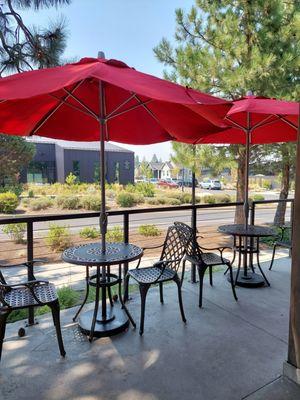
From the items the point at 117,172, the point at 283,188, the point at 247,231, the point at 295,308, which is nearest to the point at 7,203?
the point at 283,188

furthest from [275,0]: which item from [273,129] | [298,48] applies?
[273,129]

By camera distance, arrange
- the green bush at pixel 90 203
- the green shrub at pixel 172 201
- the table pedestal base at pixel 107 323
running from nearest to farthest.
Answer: the table pedestal base at pixel 107 323
the green bush at pixel 90 203
the green shrub at pixel 172 201

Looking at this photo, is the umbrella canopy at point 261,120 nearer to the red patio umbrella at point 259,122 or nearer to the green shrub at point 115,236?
the red patio umbrella at point 259,122

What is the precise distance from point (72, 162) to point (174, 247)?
88.2 ft

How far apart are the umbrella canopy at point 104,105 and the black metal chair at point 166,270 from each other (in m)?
1.05

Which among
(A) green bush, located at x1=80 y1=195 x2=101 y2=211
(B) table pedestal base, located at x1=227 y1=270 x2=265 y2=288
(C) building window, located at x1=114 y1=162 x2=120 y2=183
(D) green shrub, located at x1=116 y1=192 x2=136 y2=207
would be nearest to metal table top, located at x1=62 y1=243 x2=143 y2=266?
(B) table pedestal base, located at x1=227 y1=270 x2=265 y2=288

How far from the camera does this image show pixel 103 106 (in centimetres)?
234

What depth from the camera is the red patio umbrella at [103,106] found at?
5.27 feet

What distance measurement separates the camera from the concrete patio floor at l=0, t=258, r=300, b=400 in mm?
1805

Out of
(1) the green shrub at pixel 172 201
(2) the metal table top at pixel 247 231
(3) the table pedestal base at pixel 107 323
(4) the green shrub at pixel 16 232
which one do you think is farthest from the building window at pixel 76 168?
(3) the table pedestal base at pixel 107 323

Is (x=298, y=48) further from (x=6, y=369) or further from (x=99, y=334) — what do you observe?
(x=6, y=369)

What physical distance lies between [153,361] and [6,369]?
0.99 meters

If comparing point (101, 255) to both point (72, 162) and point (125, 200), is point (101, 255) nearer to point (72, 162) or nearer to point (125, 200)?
point (125, 200)

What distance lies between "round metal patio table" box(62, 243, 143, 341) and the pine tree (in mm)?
4719
